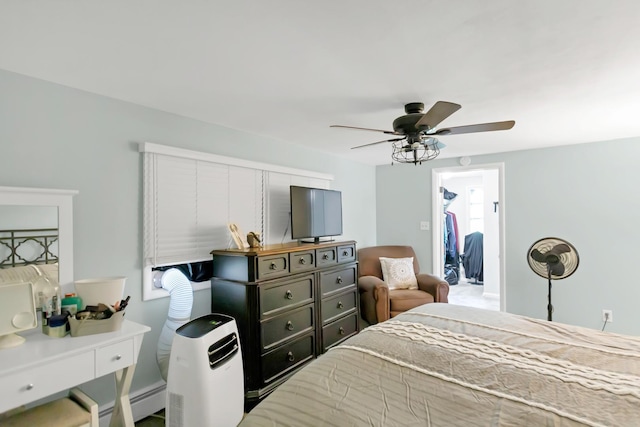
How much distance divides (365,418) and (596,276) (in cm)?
386

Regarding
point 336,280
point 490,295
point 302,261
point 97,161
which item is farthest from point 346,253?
Result: point 490,295

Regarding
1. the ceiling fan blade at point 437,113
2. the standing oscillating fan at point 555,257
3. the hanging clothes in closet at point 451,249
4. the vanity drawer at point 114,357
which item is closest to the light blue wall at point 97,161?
the vanity drawer at point 114,357

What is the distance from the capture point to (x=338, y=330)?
131 inches

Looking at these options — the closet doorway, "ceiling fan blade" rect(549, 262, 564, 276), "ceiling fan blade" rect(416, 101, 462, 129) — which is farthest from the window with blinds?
"ceiling fan blade" rect(549, 262, 564, 276)

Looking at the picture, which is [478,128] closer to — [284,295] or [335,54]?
[335,54]

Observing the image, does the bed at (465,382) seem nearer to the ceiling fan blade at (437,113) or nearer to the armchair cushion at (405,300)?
the ceiling fan blade at (437,113)

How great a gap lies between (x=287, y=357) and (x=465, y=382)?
1.69 meters

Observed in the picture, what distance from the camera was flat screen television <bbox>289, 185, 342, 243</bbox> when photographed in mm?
3238

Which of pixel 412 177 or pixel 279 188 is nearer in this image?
pixel 279 188

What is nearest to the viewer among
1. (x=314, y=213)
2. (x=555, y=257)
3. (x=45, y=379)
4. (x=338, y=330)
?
(x=45, y=379)

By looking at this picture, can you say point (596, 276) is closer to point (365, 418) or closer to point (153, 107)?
point (365, 418)

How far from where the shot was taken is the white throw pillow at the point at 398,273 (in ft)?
13.6

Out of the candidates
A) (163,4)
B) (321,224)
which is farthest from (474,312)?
(163,4)

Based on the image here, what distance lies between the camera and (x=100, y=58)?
5.52 feet
